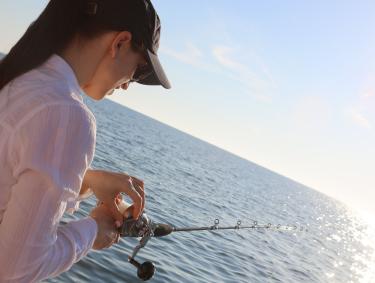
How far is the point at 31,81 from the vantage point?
5.13 ft

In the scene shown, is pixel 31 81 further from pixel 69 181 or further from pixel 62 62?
pixel 69 181

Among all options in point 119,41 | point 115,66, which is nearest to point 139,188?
point 115,66

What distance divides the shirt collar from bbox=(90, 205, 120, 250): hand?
621 millimetres

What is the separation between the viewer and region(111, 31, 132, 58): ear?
178 cm

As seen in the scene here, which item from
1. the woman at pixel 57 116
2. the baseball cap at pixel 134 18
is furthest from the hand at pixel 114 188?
the baseball cap at pixel 134 18

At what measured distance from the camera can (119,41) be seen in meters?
1.80

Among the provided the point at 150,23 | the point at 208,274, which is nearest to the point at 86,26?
the point at 150,23

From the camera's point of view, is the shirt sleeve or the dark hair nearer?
the shirt sleeve

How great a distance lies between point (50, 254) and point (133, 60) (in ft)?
2.66

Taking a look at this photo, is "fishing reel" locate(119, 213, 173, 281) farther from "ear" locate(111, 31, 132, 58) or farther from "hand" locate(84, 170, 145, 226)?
"ear" locate(111, 31, 132, 58)

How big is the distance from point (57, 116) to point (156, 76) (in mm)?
725

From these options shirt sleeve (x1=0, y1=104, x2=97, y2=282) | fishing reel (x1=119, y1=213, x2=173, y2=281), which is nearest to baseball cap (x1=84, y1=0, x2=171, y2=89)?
shirt sleeve (x1=0, y1=104, x2=97, y2=282)

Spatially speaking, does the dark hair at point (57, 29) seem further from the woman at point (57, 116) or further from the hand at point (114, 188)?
the hand at point (114, 188)

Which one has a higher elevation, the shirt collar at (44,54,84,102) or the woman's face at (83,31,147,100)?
the woman's face at (83,31,147,100)
